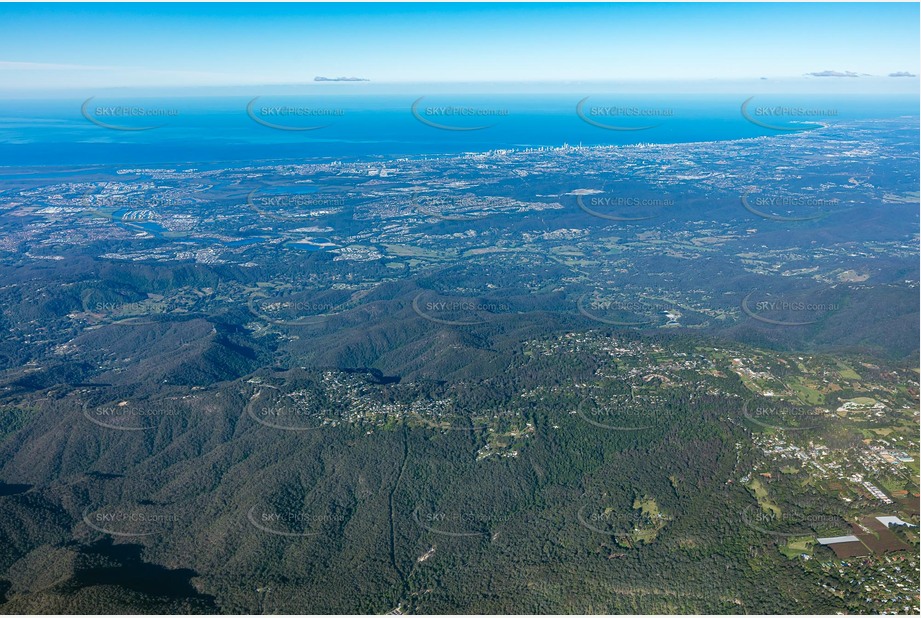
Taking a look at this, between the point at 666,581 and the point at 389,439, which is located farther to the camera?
the point at 389,439

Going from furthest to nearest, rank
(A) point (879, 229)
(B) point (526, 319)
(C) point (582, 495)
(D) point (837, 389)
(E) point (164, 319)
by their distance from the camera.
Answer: (A) point (879, 229) < (E) point (164, 319) < (B) point (526, 319) < (D) point (837, 389) < (C) point (582, 495)

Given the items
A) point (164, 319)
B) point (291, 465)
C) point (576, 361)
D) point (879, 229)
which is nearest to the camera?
point (291, 465)

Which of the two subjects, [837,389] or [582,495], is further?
[837,389]

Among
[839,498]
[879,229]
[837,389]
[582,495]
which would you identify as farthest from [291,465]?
[879,229]

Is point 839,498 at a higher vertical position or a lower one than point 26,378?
higher

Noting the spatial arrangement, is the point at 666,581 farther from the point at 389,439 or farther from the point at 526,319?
the point at 526,319

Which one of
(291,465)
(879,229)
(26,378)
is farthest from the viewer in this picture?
(879,229)

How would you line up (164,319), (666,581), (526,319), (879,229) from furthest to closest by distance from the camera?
1. (879,229)
2. (164,319)
3. (526,319)
4. (666,581)

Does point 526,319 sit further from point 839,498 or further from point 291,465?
point 839,498

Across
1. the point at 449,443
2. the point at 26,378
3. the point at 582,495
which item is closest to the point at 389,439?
the point at 449,443
